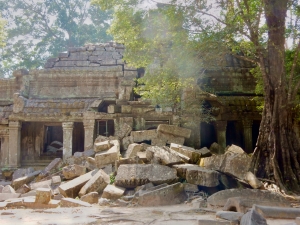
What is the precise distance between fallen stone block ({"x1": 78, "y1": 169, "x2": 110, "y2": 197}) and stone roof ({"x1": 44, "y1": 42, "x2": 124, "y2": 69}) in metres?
6.56

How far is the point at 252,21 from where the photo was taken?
691cm

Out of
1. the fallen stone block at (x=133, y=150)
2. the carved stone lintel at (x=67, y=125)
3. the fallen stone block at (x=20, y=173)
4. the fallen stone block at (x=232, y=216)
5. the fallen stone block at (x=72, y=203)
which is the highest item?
the carved stone lintel at (x=67, y=125)

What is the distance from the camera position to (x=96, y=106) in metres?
10.6

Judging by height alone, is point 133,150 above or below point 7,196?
above

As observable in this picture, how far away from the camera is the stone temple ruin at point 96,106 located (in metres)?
10.2

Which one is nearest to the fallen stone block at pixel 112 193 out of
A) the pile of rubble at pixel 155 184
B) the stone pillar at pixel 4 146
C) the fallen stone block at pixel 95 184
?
the pile of rubble at pixel 155 184

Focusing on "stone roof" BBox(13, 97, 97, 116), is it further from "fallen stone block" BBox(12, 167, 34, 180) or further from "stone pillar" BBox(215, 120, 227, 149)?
"stone pillar" BBox(215, 120, 227, 149)

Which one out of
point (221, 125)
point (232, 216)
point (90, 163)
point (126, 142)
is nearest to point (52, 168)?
point (90, 163)

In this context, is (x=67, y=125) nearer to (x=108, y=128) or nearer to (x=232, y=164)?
(x=108, y=128)

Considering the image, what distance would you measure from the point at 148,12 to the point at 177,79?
1720 millimetres

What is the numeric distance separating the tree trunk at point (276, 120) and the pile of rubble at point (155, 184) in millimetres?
475

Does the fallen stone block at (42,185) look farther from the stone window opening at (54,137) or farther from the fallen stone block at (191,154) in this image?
the stone window opening at (54,137)

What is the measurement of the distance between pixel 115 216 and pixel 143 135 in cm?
457

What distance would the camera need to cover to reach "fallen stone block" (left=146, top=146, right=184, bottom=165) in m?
7.06
